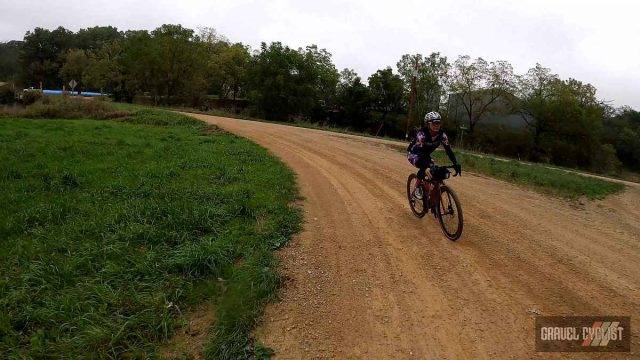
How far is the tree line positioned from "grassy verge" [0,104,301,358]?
104 ft

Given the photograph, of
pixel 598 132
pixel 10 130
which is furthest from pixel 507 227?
pixel 598 132

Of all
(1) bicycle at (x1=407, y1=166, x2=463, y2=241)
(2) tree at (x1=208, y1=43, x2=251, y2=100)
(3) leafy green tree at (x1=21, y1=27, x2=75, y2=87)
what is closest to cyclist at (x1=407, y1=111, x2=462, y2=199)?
(1) bicycle at (x1=407, y1=166, x2=463, y2=241)

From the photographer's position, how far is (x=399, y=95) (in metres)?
46.8

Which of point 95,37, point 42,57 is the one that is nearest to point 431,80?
point 42,57

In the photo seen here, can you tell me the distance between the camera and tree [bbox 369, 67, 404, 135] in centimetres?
4653

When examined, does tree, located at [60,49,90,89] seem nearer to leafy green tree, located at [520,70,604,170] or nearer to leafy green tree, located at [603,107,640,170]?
leafy green tree, located at [520,70,604,170]

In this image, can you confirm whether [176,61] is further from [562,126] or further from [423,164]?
[562,126]

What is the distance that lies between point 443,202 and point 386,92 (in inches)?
1645

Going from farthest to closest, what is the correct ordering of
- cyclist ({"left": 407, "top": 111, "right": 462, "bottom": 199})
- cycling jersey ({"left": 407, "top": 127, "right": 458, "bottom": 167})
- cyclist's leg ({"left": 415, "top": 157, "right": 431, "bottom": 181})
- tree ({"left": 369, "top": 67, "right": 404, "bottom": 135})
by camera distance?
1. tree ({"left": 369, "top": 67, "right": 404, "bottom": 135})
2. cyclist's leg ({"left": 415, "top": 157, "right": 431, "bottom": 181})
3. cycling jersey ({"left": 407, "top": 127, "right": 458, "bottom": 167})
4. cyclist ({"left": 407, "top": 111, "right": 462, "bottom": 199})

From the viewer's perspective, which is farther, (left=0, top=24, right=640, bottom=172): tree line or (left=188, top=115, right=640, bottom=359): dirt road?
(left=0, top=24, right=640, bottom=172): tree line

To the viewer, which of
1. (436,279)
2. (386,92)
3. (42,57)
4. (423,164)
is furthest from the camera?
(42,57)

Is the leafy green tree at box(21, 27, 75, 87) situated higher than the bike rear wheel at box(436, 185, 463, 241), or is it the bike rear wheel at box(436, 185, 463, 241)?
the leafy green tree at box(21, 27, 75, 87)

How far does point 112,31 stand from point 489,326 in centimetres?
12060

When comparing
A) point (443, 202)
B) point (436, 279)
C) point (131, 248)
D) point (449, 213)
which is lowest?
point (131, 248)
